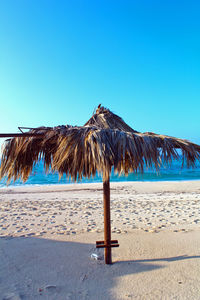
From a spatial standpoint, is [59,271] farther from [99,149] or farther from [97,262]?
[99,149]

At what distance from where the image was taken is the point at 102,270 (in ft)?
8.32

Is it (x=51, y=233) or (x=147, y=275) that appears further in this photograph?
(x=51, y=233)

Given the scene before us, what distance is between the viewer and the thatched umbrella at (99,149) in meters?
2.04

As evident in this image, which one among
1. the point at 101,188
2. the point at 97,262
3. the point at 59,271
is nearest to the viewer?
the point at 59,271

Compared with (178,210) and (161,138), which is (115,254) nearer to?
(161,138)

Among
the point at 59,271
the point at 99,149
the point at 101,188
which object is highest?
the point at 99,149

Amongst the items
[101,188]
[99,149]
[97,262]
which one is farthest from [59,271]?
[101,188]

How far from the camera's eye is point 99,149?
6.38 ft

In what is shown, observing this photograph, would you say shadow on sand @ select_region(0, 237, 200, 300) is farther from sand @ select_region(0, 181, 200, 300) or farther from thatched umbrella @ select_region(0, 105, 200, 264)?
thatched umbrella @ select_region(0, 105, 200, 264)

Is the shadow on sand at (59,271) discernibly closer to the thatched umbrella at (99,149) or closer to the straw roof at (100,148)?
the thatched umbrella at (99,149)

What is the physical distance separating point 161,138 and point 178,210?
16.6ft

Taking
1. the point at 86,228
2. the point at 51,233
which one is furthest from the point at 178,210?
the point at 51,233

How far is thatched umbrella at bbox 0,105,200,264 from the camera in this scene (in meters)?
2.04

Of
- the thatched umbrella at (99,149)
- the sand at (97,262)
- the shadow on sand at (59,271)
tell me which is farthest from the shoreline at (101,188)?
the thatched umbrella at (99,149)
